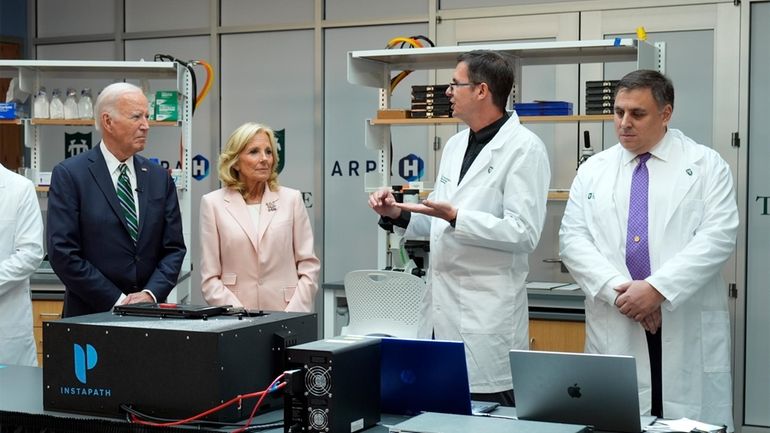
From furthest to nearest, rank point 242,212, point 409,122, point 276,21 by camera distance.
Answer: point 276,21
point 409,122
point 242,212

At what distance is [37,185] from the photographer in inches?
220

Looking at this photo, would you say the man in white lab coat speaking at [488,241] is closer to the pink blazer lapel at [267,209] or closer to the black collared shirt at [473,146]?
the black collared shirt at [473,146]

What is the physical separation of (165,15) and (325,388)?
18.2ft

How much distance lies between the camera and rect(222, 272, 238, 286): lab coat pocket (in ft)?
12.5

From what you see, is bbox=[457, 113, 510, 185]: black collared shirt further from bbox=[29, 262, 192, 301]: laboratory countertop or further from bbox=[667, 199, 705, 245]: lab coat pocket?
bbox=[29, 262, 192, 301]: laboratory countertop

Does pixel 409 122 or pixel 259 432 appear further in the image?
pixel 409 122

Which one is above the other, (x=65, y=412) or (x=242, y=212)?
(x=242, y=212)

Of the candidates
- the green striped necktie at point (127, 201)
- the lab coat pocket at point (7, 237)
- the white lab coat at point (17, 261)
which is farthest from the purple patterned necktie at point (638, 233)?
the lab coat pocket at point (7, 237)

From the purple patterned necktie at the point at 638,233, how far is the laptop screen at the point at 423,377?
1195 millimetres

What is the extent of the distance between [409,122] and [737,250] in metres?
1.97

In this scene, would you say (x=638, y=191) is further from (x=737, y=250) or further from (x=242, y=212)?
(x=737, y=250)

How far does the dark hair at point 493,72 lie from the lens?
3.22m

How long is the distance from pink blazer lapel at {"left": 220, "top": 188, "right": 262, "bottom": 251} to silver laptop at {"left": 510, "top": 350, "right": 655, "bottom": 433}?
176cm

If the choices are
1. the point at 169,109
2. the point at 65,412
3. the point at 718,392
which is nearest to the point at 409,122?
the point at 169,109
